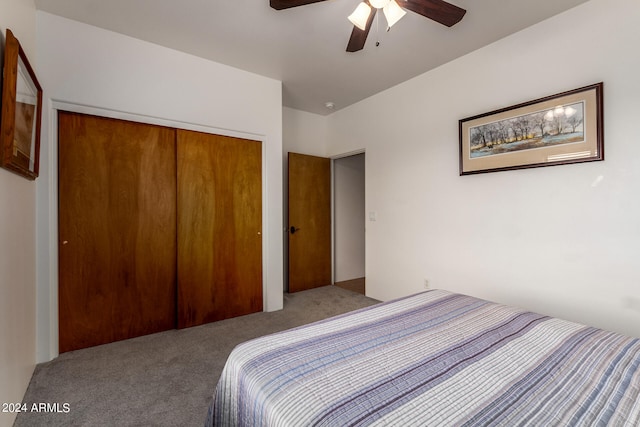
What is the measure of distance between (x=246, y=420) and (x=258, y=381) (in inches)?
5.0

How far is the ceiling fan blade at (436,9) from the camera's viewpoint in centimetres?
150

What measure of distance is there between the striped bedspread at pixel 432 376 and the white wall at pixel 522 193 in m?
0.91

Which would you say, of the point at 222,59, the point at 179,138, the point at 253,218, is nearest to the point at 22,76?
the point at 179,138

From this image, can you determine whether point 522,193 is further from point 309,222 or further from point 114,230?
point 114,230

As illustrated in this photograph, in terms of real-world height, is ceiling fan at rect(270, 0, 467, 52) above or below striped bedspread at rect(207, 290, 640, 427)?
above

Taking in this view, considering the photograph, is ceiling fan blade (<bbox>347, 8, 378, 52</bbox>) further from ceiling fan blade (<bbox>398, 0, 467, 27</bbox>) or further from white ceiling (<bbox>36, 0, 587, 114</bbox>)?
white ceiling (<bbox>36, 0, 587, 114</bbox>)

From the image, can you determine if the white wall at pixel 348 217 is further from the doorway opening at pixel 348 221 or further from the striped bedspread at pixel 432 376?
the striped bedspread at pixel 432 376

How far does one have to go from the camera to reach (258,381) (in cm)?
91

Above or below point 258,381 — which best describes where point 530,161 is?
above

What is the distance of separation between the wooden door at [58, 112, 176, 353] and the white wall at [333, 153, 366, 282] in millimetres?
2466

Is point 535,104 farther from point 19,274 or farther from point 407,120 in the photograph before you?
point 19,274

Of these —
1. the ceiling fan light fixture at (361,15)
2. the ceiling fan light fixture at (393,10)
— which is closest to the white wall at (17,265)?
the ceiling fan light fixture at (361,15)

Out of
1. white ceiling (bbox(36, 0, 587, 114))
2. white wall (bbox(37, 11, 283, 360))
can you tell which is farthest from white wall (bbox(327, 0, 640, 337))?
white wall (bbox(37, 11, 283, 360))

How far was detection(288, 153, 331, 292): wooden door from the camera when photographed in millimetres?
3926
